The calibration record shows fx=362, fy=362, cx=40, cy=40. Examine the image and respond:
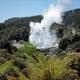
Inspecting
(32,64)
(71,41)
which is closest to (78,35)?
(71,41)

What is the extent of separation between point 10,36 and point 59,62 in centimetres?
11256

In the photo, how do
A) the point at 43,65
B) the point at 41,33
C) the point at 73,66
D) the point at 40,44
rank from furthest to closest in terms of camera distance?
the point at 41,33 → the point at 40,44 → the point at 73,66 → the point at 43,65

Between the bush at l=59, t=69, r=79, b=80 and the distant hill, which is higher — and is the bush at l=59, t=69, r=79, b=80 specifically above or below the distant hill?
below

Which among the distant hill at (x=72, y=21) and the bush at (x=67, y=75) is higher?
the distant hill at (x=72, y=21)

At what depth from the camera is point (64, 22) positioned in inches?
5792

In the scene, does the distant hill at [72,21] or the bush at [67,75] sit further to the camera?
the distant hill at [72,21]

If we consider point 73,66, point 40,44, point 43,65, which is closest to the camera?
point 43,65

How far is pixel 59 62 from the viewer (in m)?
13.4

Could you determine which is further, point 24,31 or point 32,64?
point 24,31

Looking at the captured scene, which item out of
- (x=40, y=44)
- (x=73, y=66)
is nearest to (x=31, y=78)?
(x=73, y=66)

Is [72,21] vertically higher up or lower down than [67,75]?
higher up

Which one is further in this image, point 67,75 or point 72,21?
point 72,21

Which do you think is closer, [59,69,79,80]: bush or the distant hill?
[59,69,79,80]: bush

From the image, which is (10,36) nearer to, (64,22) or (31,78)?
(64,22)
